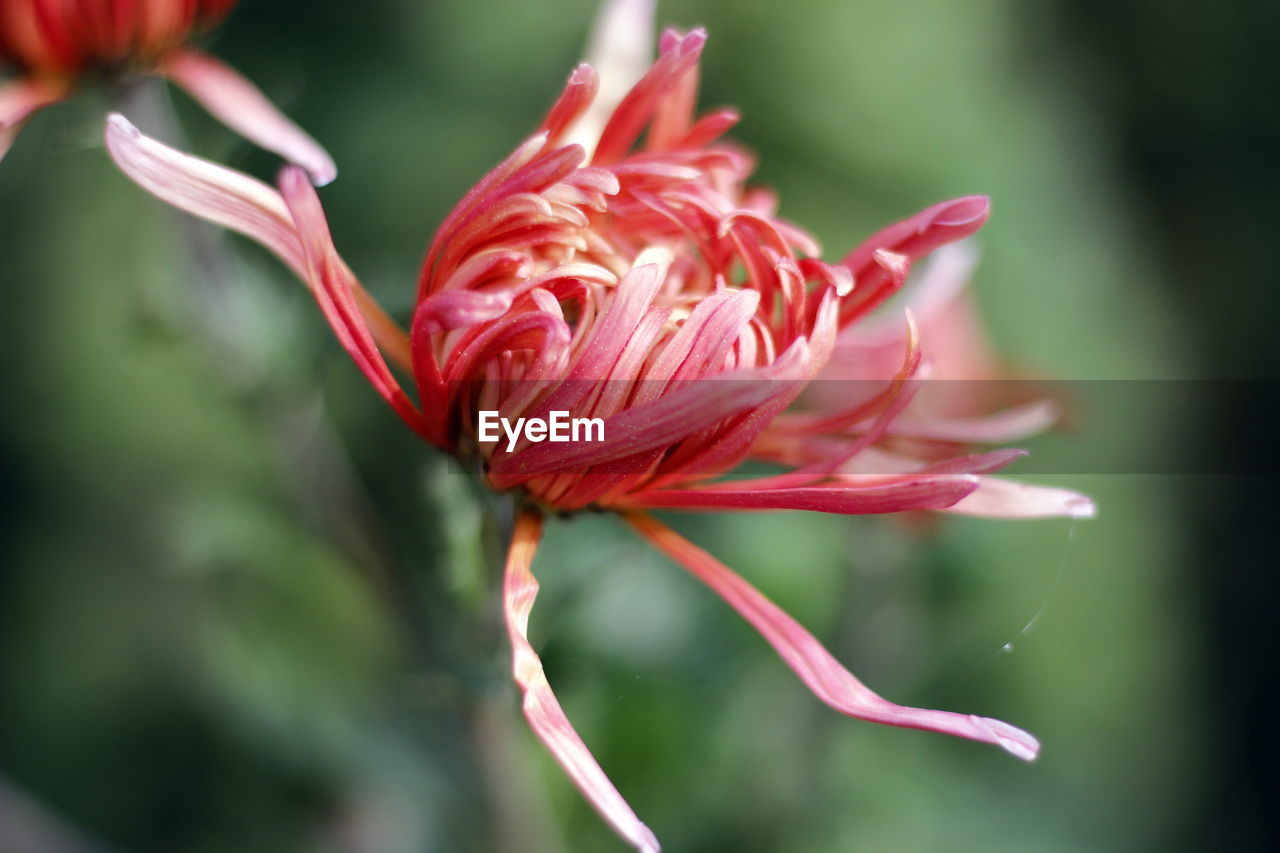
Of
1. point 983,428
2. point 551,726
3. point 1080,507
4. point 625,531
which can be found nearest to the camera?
point 551,726

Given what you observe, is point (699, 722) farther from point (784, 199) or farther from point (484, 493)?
point (784, 199)

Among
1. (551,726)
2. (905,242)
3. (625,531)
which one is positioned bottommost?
(625,531)

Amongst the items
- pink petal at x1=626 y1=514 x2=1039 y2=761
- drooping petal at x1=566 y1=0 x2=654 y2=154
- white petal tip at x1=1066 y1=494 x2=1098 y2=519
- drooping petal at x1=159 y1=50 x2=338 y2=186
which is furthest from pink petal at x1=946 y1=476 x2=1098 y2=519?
drooping petal at x1=159 y1=50 x2=338 y2=186

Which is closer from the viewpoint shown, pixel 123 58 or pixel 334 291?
pixel 334 291

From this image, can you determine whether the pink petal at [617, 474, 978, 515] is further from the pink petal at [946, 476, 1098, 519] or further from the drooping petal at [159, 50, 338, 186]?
the drooping petal at [159, 50, 338, 186]

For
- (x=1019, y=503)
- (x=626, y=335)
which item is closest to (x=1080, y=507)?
(x=1019, y=503)

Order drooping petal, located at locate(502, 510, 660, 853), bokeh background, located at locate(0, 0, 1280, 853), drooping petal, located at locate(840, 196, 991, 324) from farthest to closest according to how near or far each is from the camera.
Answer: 1. bokeh background, located at locate(0, 0, 1280, 853)
2. drooping petal, located at locate(840, 196, 991, 324)
3. drooping petal, located at locate(502, 510, 660, 853)

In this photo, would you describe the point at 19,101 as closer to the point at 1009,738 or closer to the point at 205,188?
the point at 205,188
